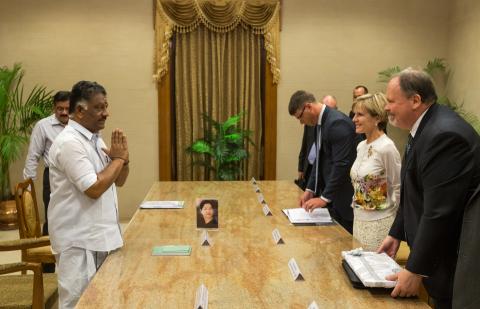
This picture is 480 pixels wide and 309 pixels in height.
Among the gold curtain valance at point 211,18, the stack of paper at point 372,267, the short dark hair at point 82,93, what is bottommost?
the stack of paper at point 372,267

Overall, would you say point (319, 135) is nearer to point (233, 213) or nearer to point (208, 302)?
point (233, 213)

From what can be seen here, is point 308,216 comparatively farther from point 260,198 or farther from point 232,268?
point 232,268

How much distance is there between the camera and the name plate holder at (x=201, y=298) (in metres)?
1.60

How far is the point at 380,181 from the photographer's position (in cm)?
258

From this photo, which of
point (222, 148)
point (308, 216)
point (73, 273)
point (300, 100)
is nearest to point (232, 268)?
point (73, 273)

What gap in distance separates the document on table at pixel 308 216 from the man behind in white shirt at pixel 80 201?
3.43 feet

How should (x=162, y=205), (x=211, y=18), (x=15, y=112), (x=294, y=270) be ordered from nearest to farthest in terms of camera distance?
(x=294, y=270) < (x=162, y=205) < (x=15, y=112) < (x=211, y=18)

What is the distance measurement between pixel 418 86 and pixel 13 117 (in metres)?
5.49

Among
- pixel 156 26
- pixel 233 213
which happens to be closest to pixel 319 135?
pixel 233 213

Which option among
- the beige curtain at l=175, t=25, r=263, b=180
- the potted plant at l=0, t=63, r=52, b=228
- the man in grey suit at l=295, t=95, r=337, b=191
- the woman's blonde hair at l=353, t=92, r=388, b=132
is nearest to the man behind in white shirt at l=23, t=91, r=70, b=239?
the potted plant at l=0, t=63, r=52, b=228

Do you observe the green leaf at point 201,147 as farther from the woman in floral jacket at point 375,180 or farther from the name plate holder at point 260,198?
the woman in floral jacket at point 375,180

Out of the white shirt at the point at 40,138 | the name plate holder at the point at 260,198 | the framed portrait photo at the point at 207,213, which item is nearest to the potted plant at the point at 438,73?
the name plate holder at the point at 260,198

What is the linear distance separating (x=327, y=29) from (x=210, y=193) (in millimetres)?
3490

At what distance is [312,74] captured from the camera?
21.0 ft
